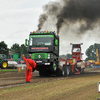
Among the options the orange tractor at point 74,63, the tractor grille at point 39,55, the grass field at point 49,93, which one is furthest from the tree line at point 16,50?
the grass field at point 49,93

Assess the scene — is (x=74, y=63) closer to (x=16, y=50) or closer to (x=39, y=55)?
(x=39, y=55)

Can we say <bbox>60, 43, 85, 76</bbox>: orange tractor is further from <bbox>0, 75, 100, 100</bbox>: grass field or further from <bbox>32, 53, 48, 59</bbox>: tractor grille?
<bbox>0, 75, 100, 100</bbox>: grass field

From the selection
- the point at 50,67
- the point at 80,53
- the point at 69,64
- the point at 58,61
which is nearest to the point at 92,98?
the point at 50,67

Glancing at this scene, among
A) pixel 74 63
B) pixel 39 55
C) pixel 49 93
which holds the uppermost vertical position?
pixel 39 55

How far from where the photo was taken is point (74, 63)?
23594mm

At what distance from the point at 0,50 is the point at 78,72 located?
2183 inches

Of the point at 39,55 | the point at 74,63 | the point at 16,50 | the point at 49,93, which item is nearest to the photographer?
the point at 49,93

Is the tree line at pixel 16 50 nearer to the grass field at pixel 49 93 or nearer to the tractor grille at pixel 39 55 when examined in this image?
the tractor grille at pixel 39 55

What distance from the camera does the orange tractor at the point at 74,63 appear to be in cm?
2093

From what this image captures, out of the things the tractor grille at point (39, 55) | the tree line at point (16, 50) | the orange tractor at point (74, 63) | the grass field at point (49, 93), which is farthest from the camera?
the tree line at point (16, 50)

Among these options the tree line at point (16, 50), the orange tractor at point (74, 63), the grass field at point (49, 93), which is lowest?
the grass field at point (49, 93)

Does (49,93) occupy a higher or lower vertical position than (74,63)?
lower

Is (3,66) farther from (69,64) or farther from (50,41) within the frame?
(50,41)

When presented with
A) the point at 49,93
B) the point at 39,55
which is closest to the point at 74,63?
the point at 39,55
